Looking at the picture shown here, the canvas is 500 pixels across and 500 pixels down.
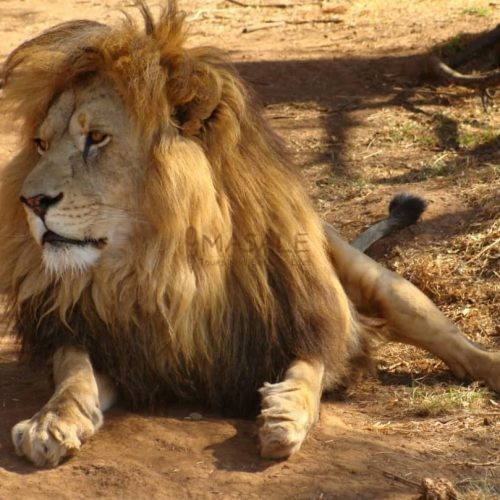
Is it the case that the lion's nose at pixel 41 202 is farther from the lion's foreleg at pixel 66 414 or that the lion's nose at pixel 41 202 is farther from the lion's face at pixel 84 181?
the lion's foreleg at pixel 66 414

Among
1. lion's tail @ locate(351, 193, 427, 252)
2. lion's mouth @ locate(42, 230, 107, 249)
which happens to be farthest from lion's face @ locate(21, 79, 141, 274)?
lion's tail @ locate(351, 193, 427, 252)

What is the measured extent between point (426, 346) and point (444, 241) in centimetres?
130

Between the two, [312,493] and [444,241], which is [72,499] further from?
[444,241]

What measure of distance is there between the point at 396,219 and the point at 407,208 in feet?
0.27

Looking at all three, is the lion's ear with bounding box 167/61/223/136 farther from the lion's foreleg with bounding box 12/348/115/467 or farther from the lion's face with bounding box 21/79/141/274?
the lion's foreleg with bounding box 12/348/115/467

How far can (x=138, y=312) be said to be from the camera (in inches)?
165

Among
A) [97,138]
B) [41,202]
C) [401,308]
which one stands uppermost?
[97,138]

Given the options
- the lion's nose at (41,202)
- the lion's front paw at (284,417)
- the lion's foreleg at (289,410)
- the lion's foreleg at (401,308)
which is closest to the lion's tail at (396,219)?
the lion's foreleg at (401,308)

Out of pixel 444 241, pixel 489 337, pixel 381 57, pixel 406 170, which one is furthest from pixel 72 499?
pixel 381 57

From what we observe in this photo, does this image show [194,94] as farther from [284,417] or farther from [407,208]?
[407,208]

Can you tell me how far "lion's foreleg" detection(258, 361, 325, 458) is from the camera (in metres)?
3.90

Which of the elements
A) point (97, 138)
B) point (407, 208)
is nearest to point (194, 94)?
point (97, 138)

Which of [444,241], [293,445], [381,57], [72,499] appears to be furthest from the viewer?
Answer: [381,57]

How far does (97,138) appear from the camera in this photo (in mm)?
4062
